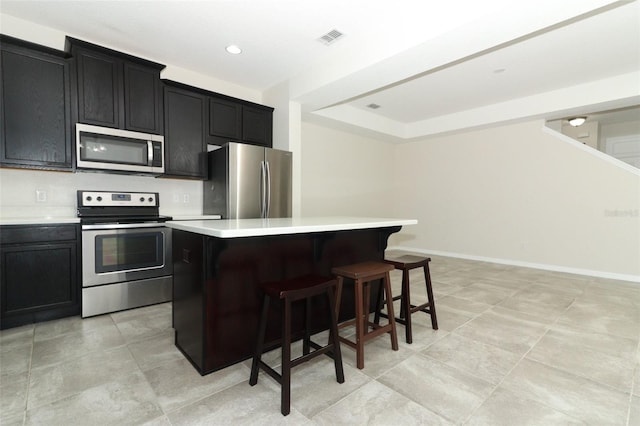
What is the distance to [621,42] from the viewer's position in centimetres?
315

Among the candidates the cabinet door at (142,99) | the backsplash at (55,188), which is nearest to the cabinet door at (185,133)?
the cabinet door at (142,99)

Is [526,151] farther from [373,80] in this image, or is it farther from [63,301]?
[63,301]

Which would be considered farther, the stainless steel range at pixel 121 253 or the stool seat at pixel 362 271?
the stainless steel range at pixel 121 253

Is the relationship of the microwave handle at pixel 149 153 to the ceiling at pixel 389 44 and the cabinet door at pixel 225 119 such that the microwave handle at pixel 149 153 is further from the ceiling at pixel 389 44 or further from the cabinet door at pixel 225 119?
the ceiling at pixel 389 44

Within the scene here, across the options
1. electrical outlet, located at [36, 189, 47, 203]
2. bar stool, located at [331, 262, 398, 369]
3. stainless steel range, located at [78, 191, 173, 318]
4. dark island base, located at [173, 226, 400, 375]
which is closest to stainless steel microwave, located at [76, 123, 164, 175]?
stainless steel range, located at [78, 191, 173, 318]

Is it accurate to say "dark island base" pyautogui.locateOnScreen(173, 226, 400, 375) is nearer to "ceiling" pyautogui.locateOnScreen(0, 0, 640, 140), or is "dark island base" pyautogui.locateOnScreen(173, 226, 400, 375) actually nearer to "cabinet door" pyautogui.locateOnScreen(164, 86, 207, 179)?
"cabinet door" pyautogui.locateOnScreen(164, 86, 207, 179)

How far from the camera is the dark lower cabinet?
A: 2463mm

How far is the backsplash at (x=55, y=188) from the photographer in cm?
283

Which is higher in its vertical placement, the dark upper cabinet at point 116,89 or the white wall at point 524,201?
the dark upper cabinet at point 116,89

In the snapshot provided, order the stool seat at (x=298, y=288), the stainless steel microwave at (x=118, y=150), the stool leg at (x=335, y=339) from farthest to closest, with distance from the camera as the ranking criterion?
the stainless steel microwave at (x=118, y=150) → the stool leg at (x=335, y=339) → the stool seat at (x=298, y=288)

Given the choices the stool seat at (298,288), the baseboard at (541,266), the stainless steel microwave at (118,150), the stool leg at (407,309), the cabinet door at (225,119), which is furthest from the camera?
the baseboard at (541,266)

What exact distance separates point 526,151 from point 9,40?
21.8ft

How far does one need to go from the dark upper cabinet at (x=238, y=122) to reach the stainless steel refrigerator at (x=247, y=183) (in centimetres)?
35

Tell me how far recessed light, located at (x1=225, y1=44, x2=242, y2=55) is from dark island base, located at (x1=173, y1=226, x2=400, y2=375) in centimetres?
219
